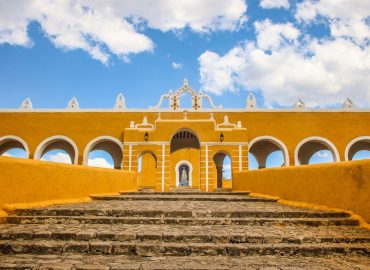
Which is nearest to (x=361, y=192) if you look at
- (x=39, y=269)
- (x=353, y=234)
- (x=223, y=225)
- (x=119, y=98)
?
(x=353, y=234)

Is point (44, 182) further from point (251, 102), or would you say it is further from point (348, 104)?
point (348, 104)

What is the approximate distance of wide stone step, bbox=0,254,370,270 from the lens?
264 centimetres

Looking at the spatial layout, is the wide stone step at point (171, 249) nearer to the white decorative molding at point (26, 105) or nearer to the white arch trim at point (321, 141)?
the white arch trim at point (321, 141)

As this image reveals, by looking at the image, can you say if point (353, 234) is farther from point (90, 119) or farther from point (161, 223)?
point (90, 119)

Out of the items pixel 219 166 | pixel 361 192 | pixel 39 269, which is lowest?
pixel 39 269

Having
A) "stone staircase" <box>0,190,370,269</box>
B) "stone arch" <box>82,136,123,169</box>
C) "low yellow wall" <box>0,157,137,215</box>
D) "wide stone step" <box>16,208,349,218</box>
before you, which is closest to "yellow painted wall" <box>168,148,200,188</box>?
"stone arch" <box>82,136,123,169</box>

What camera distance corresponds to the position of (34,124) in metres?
15.8

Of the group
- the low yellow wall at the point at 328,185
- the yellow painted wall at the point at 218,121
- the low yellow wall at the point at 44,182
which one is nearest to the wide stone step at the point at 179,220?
the low yellow wall at the point at 328,185

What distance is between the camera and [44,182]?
539 centimetres

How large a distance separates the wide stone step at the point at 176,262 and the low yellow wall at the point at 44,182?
1950 millimetres

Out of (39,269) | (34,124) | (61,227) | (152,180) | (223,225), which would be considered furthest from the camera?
(152,180)

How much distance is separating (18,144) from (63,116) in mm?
3468

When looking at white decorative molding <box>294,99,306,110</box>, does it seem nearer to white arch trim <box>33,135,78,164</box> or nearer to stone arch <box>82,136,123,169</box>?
stone arch <box>82,136,123,169</box>

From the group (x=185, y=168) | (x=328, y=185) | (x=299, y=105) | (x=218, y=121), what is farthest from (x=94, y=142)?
(x=328, y=185)
